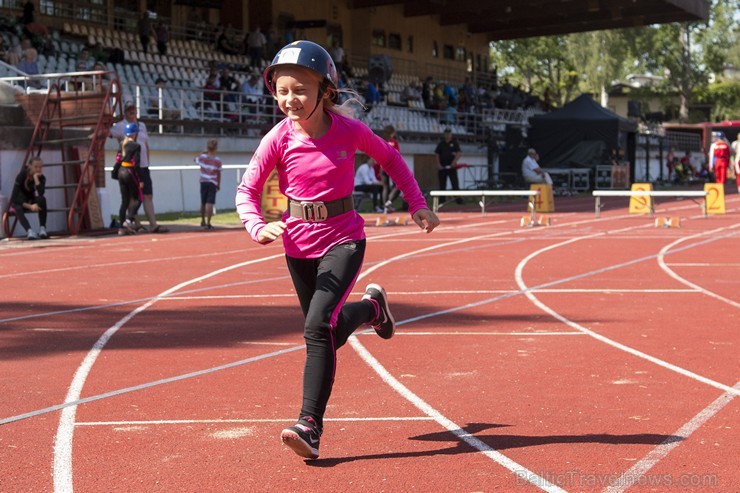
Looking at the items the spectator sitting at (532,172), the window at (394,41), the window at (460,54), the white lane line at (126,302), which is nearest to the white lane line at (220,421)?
the white lane line at (126,302)

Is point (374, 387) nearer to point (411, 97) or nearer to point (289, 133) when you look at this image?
point (289, 133)

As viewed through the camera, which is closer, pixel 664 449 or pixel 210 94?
pixel 664 449

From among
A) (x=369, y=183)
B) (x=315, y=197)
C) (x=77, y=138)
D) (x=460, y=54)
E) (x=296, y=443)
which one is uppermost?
(x=460, y=54)

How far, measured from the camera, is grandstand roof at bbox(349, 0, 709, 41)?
50844 mm

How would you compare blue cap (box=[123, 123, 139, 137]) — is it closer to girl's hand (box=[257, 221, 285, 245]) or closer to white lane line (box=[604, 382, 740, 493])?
white lane line (box=[604, 382, 740, 493])

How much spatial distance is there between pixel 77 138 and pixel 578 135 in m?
24.4

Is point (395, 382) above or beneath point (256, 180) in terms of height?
beneath

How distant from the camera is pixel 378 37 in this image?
5188cm

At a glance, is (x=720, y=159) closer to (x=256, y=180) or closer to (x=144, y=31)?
(x=144, y=31)

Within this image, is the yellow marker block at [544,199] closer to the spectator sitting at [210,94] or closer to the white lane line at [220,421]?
the spectator sitting at [210,94]

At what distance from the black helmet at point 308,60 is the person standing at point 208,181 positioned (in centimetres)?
1699

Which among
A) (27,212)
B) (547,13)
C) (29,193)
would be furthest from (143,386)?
(547,13)

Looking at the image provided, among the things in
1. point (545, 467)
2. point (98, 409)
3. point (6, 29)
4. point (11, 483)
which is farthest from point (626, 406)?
point (6, 29)

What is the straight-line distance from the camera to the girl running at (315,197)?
555 centimetres
